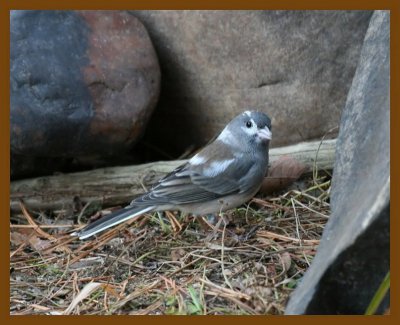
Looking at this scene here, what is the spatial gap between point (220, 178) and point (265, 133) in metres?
0.41

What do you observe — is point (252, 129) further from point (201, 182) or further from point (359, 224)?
point (359, 224)

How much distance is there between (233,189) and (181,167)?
1.30 ft

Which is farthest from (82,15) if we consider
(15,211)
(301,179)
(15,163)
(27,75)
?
(301,179)

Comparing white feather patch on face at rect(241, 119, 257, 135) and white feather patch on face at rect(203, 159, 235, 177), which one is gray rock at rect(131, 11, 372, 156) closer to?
white feather patch on face at rect(241, 119, 257, 135)

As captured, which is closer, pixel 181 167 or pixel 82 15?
pixel 181 167

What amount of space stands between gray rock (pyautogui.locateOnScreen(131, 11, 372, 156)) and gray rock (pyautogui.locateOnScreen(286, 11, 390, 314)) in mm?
1461

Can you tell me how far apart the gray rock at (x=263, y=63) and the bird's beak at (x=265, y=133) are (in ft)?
2.48

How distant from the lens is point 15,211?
5004 millimetres

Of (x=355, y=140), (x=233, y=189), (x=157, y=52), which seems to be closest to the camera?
(x=355, y=140)

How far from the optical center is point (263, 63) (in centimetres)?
516

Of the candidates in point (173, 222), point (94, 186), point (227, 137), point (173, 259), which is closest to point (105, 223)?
point (173, 259)

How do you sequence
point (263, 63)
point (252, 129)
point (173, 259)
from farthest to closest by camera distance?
point (263, 63)
point (252, 129)
point (173, 259)

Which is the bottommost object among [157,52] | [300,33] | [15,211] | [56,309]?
[15,211]

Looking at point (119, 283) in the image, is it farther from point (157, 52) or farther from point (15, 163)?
point (157, 52)
